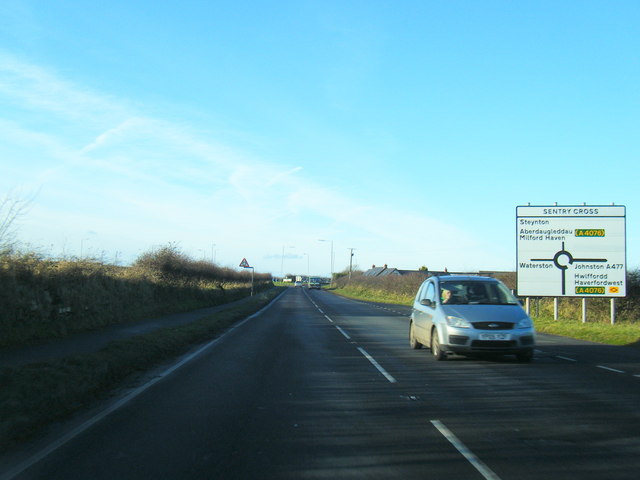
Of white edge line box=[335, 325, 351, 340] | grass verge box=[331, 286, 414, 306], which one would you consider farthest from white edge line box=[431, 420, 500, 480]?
grass verge box=[331, 286, 414, 306]

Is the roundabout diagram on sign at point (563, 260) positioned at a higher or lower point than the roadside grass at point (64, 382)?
higher

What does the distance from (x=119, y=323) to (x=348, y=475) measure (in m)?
16.7

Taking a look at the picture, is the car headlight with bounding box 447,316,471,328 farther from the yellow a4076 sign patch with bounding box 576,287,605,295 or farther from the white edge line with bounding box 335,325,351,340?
the yellow a4076 sign patch with bounding box 576,287,605,295

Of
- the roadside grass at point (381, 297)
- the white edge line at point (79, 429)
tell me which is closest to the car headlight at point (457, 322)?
the white edge line at point (79, 429)

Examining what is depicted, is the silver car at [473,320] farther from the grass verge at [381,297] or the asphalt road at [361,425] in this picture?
the grass verge at [381,297]

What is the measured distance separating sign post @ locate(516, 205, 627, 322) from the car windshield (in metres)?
11.8

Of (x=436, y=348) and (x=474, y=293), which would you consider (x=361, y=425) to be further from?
(x=474, y=293)

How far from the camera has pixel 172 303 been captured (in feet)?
99.6

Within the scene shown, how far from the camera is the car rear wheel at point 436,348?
12.0 meters

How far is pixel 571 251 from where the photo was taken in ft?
77.4

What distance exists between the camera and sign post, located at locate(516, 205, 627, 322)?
23.3m

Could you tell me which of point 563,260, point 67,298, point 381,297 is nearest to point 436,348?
point 67,298

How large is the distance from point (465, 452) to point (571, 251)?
20.2 metres

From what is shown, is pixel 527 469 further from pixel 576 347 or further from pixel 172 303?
pixel 172 303
